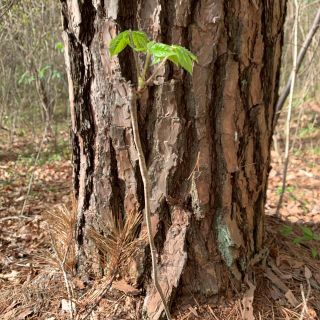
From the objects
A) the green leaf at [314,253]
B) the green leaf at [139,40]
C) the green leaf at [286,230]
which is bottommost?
the green leaf at [314,253]

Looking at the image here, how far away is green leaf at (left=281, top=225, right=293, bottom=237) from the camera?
2098 mm

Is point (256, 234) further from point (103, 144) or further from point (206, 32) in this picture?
point (206, 32)

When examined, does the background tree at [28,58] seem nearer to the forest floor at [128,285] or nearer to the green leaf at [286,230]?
the forest floor at [128,285]

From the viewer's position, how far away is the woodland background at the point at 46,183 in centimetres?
167

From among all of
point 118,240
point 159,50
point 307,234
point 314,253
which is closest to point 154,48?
point 159,50

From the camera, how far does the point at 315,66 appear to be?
17.8 feet

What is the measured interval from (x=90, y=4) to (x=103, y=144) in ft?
1.61

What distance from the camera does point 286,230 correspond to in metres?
2.13

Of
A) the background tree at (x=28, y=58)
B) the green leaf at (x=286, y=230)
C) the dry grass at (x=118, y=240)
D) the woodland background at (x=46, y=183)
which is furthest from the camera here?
the background tree at (x=28, y=58)

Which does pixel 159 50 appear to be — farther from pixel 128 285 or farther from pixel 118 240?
pixel 128 285

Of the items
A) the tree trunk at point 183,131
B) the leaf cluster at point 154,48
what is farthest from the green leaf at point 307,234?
the leaf cluster at point 154,48

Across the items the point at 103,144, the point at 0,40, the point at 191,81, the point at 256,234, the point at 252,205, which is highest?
the point at 0,40

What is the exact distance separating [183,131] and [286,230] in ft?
3.45

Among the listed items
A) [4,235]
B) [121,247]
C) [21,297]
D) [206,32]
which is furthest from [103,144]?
[4,235]
